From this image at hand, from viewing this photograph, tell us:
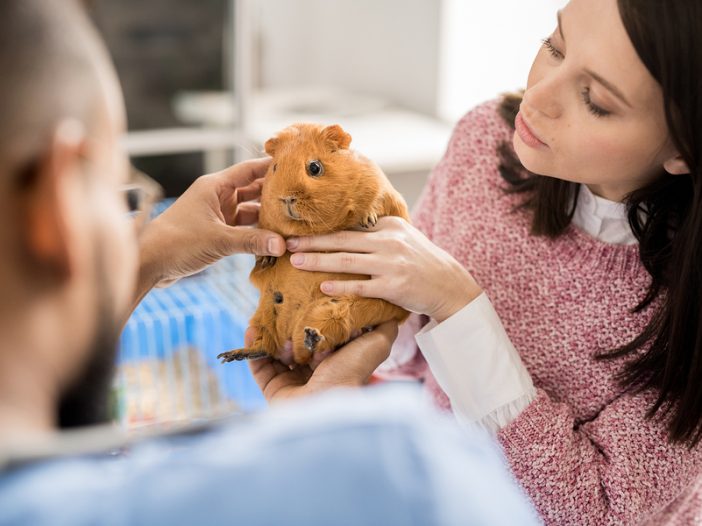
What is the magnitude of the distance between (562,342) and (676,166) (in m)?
0.29

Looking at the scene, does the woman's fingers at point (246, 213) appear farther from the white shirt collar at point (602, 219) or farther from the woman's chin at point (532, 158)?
the white shirt collar at point (602, 219)

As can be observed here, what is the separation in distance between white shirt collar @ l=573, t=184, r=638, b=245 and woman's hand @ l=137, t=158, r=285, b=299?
0.47m

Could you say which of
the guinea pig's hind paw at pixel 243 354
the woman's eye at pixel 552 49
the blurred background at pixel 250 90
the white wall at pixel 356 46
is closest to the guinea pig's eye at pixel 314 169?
the guinea pig's hind paw at pixel 243 354

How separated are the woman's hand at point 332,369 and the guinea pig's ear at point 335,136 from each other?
0.72 feet

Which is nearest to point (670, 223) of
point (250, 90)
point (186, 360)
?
point (186, 360)

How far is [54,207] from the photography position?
409mm

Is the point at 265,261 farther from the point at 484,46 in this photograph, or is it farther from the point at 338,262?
the point at 484,46

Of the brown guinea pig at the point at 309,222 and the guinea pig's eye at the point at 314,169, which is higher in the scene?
the guinea pig's eye at the point at 314,169

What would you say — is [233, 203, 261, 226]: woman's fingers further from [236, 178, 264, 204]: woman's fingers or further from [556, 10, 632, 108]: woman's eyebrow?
[556, 10, 632, 108]: woman's eyebrow

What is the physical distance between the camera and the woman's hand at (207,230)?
2.73ft

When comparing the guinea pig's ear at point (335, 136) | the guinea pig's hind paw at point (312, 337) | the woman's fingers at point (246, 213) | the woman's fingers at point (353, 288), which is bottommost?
the guinea pig's hind paw at point (312, 337)

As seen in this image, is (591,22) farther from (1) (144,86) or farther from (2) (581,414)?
(1) (144,86)

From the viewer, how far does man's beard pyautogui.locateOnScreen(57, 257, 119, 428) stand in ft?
1.46

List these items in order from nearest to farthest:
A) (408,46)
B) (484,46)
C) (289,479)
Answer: (289,479), (484,46), (408,46)
